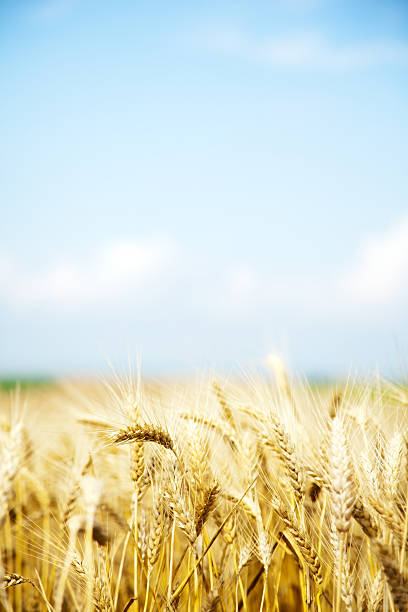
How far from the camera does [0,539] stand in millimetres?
2297

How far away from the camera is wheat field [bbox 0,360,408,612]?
4.19 ft

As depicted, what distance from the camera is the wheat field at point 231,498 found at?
4.19ft

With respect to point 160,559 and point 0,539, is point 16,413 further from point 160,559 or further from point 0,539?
point 160,559

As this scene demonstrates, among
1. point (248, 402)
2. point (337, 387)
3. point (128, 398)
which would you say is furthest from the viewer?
point (337, 387)

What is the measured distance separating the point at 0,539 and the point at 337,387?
1801 mm

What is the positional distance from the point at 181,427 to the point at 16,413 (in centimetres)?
85

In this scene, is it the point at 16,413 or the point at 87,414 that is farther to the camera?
the point at 87,414

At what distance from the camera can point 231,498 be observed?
1651mm

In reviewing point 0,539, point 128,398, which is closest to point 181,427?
point 128,398

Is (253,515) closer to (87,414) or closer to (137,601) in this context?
(137,601)

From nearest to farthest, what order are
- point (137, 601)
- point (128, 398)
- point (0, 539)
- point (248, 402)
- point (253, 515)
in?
point (137, 601)
point (128, 398)
point (253, 515)
point (248, 402)
point (0, 539)

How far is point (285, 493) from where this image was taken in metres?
1.54

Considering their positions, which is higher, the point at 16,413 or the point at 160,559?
the point at 16,413

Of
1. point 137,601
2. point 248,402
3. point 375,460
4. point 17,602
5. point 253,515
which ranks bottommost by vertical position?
point 17,602
